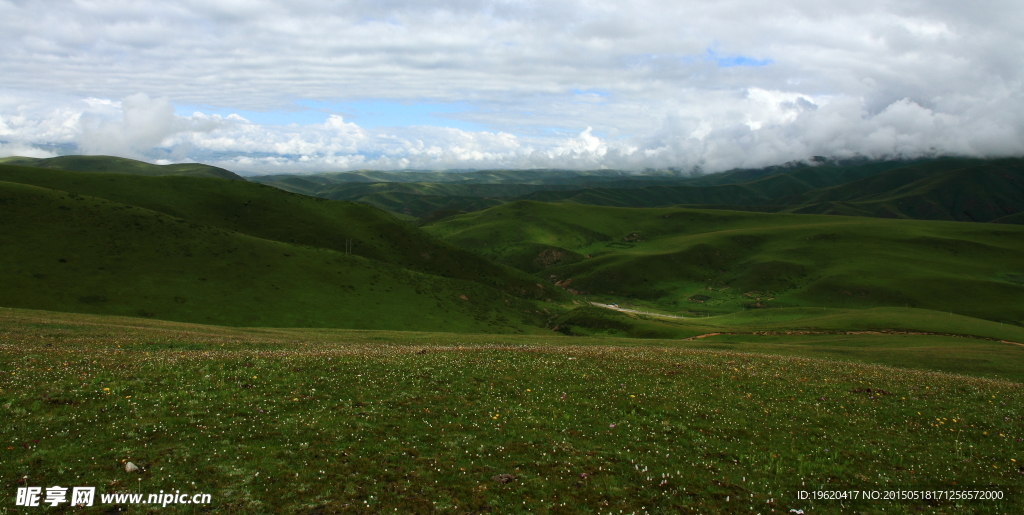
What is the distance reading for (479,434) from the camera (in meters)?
16.5

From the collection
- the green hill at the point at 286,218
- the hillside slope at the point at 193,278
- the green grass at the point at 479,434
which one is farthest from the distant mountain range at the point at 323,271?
the green grass at the point at 479,434

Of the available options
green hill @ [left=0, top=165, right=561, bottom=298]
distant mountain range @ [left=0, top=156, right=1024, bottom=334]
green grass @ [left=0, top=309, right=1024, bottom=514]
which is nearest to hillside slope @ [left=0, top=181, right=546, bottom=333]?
distant mountain range @ [left=0, top=156, right=1024, bottom=334]

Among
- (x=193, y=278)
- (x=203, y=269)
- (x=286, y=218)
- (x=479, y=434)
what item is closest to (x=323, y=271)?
(x=203, y=269)

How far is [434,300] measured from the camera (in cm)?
9944

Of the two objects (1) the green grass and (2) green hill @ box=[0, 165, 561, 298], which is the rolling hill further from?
(1) the green grass

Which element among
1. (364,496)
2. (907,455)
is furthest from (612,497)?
(907,455)

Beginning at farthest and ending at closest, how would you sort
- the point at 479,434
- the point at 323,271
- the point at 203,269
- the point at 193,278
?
the point at 323,271, the point at 203,269, the point at 193,278, the point at 479,434

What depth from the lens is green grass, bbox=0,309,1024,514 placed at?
1245 centimetres

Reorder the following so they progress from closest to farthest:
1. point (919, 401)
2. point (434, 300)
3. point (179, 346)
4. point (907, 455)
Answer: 1. point (907, 455)
2. point (919, 401)
3. point (179, 346)
4. point (434, 300)

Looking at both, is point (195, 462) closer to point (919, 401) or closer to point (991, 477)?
point (991, 477)

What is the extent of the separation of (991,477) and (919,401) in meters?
9.09

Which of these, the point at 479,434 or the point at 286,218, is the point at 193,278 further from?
the point at 479,434

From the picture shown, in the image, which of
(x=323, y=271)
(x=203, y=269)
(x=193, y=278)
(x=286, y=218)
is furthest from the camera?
(x=286, y=218)

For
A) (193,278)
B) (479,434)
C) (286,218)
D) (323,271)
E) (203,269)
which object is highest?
→ (286,218)
